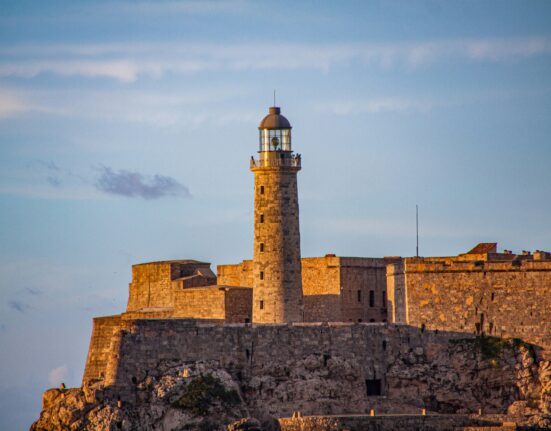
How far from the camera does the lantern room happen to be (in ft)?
271

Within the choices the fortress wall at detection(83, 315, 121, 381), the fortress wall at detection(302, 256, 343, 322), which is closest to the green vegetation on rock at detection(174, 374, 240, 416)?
the fortress wall at detection(83, 315, 121, 381)

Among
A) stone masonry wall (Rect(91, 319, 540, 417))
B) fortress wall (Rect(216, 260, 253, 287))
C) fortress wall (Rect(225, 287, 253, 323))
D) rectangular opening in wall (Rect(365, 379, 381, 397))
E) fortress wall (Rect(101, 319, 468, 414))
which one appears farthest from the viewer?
fortress wall (Rect(216, 260, 253, 287))

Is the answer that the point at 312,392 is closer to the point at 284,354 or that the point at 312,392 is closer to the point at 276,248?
the point at 284,354

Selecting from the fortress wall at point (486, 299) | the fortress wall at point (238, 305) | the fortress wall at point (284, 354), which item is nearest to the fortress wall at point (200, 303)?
the fortress wall at point (238, 305)

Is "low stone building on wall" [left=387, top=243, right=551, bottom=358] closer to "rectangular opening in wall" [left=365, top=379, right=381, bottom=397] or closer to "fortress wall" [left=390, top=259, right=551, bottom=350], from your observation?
"fortress wall" [left=390, top=259, right=551, bottom=350]

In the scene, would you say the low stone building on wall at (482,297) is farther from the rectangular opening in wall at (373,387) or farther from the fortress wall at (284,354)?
the rectangular opening in wall at (373,387)

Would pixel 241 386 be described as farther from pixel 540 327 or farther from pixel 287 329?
pixel 540 327

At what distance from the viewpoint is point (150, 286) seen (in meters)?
89.1

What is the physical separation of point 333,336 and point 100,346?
1009cm

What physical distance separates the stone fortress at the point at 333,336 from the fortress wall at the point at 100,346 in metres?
0.06

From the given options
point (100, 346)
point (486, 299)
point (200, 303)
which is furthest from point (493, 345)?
point (100, 346)

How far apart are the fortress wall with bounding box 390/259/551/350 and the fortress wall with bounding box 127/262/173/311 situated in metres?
13.2

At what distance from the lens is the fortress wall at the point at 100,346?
79.1m

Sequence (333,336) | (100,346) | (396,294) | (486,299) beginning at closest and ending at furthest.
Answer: (333,336), (486,299), (100,346), (396,294)
